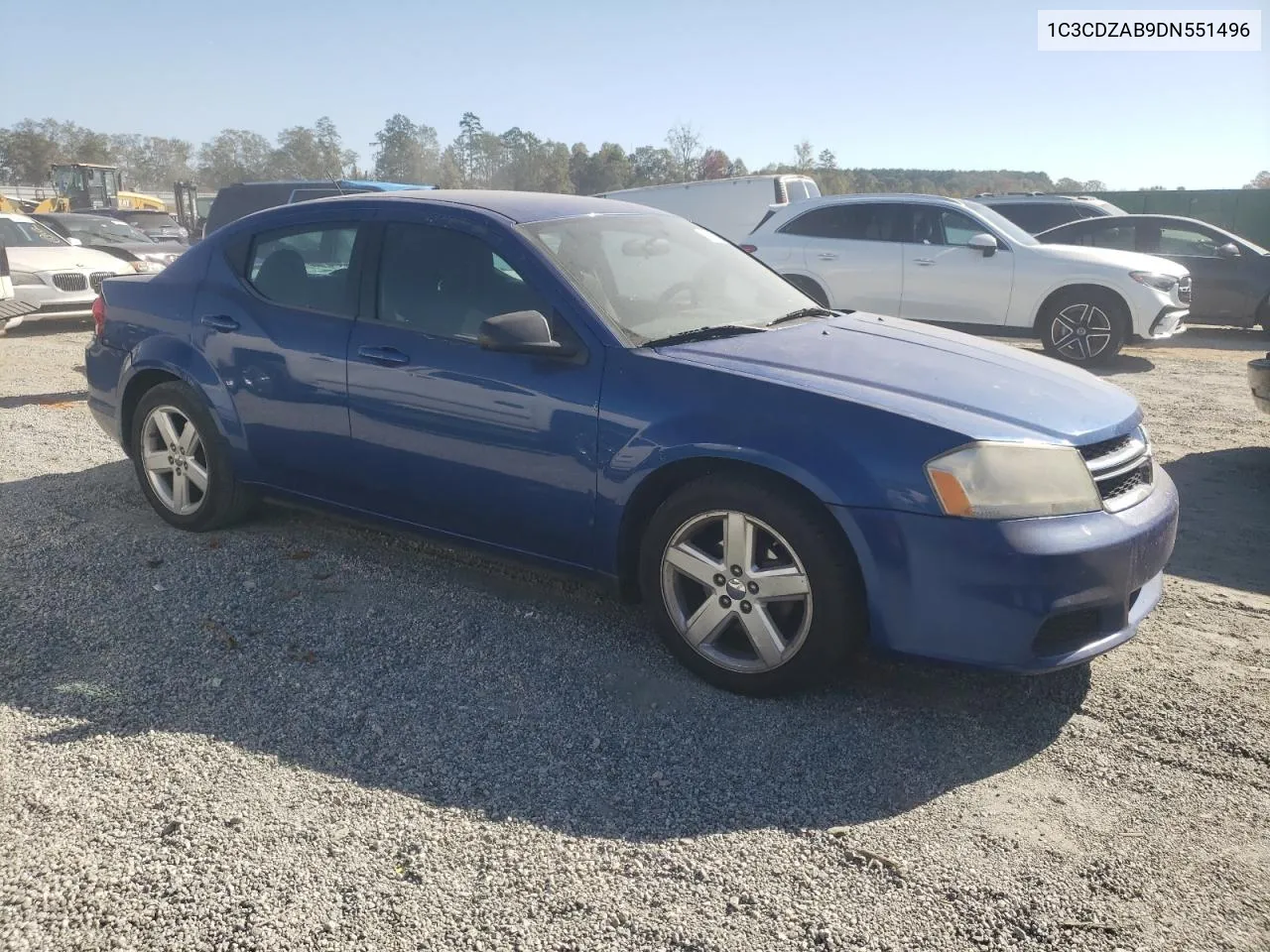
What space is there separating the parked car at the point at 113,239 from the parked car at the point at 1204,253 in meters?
12.9

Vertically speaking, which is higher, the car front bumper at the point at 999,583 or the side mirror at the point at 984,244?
the side mirror at the point at 984,244

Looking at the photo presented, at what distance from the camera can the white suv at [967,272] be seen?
10555mm

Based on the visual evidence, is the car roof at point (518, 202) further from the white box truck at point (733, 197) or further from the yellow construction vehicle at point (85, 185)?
the yellow construction vehicle at point (85, 185)

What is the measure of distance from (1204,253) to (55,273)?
14.8m

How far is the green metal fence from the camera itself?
26.5 meters

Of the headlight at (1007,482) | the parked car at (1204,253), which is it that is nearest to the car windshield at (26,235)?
the parked car at (1204,253)

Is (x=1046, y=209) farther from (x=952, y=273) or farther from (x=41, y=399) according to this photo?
(x=41, y=399)

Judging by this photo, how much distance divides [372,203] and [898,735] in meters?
3.01

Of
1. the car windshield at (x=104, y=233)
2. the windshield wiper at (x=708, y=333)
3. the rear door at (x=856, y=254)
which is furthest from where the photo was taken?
the car windshield at (x=104, y=233)

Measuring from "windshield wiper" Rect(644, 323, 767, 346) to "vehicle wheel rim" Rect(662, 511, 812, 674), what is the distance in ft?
2.34

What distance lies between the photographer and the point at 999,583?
2938 millimetres

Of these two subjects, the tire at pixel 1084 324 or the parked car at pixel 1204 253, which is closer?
the tire at pixel 1084 324

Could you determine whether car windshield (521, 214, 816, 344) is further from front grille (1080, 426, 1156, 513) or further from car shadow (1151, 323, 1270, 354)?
car shadow (1151, 323, 1270, 354)

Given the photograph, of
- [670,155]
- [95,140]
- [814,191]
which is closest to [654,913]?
[814,191]
